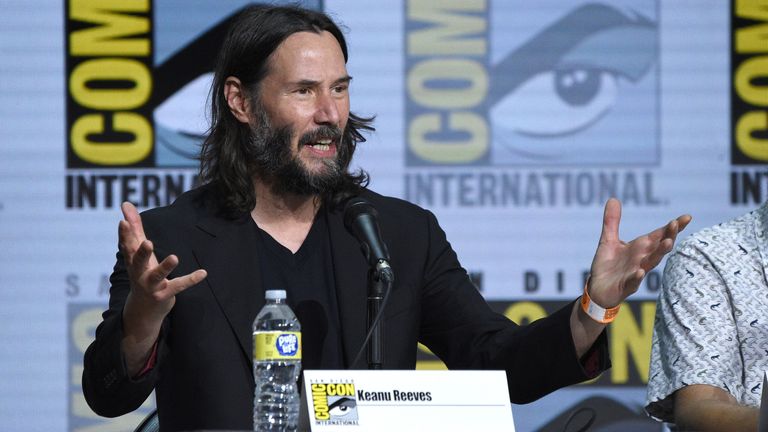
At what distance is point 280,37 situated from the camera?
9.21ft

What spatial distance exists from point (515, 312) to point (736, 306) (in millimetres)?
1750

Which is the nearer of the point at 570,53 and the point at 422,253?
the point at 422,253

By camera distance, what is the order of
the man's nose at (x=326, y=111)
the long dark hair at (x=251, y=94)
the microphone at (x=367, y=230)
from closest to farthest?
1. the microphone at (x=367, y=230)
2. the man's nose at (x=326, y=111)
3. the long dark hair at (x=251, y=94)

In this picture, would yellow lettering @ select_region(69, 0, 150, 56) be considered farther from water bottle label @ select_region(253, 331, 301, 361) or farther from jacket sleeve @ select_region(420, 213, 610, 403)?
water bottle label @ select_region(253, 331, 301, 361)

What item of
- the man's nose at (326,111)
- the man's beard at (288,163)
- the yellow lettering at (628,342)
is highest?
the man's nose at (326,111)

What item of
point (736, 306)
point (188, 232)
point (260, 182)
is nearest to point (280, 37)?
point (260, 182)

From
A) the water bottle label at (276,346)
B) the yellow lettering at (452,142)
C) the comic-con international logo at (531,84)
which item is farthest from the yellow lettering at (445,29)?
the water bottle label at (276,346)

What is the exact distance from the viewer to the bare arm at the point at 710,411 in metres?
2.16

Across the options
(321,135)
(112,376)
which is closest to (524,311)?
(321,135)

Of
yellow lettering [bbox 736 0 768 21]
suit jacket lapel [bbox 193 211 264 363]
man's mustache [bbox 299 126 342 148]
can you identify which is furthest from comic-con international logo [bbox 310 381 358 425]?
yellow lettering [bbox 736 0 768 21]

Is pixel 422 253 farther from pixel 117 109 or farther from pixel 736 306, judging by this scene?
pixel 117 109

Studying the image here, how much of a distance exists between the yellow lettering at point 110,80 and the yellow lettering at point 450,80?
97cm

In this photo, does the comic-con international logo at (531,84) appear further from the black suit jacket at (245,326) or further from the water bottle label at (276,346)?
the water bottle label at (276,346)

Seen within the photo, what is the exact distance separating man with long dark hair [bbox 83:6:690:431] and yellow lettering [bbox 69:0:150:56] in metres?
1.34
